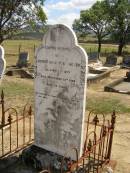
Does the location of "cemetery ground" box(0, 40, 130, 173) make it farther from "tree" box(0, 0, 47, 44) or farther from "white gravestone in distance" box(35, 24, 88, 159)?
"tree" box(0, 0, 47, 44)

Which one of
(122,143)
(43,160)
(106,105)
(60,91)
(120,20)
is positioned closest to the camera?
(60,91)

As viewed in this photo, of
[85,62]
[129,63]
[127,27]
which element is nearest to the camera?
[85,62]

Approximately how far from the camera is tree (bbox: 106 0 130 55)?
3850 cm

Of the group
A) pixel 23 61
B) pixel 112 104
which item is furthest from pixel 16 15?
pixel 112 104

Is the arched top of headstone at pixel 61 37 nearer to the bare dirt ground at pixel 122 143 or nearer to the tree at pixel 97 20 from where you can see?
the bare dirt ground at pixel 122 143

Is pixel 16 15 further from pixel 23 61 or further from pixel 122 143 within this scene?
pixel 122 143

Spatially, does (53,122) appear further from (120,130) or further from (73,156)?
(120,130)

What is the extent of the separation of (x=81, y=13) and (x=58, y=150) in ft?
119

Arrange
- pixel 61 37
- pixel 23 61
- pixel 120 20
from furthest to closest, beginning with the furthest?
pixel 120 20 < pixel 23 61 < pixel 61 37

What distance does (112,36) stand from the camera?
39656mm

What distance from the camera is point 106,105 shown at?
11.8 meters

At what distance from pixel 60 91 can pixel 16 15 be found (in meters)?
23.1

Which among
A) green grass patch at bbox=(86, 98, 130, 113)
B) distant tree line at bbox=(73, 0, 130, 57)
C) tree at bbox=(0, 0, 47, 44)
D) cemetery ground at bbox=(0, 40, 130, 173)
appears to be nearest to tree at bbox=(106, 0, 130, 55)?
distant tree line at bbox=(73, 0, 130, 57)

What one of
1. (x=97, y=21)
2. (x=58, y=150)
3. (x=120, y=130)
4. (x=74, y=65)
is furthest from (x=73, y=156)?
(x=97, y=21)
